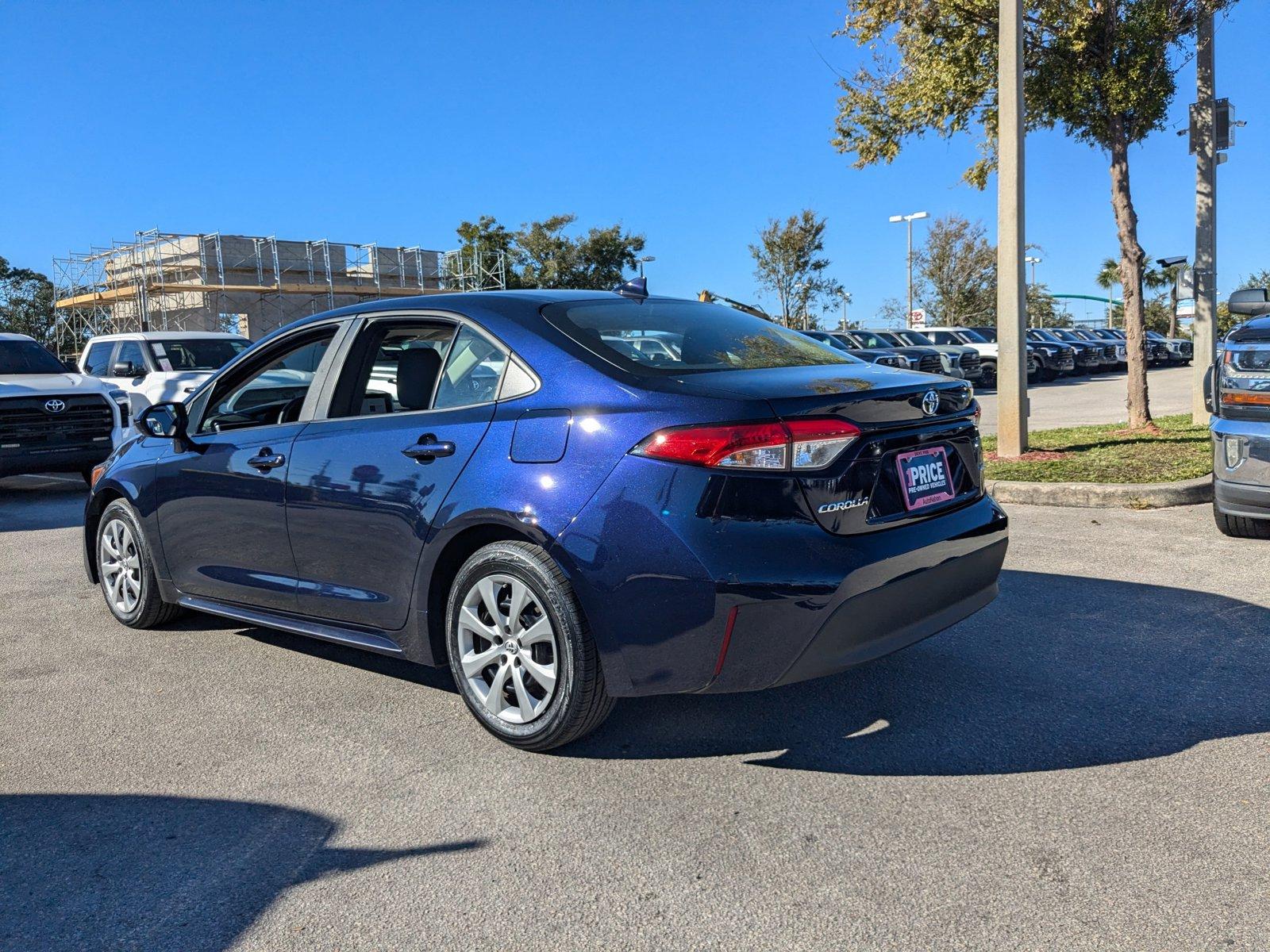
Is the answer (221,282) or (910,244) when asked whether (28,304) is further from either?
(910,244)

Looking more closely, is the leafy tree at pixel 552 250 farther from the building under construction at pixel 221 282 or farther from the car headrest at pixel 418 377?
the car headrest at pixel 418 377

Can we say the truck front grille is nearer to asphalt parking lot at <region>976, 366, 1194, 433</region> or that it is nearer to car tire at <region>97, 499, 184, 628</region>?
car tire at <region>97, 499, 184, 628</region>

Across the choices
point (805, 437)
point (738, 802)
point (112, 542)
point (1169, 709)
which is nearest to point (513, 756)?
point (738, 802)

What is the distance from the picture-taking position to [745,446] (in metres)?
3.33

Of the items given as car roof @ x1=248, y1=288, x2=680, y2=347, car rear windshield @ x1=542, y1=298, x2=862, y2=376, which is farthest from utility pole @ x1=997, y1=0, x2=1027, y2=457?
car roof @ x1=248, y1=288, x2=680, y2=347

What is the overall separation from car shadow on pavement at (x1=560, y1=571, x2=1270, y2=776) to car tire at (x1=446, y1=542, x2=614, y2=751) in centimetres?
23

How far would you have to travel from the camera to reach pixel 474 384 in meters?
3.99

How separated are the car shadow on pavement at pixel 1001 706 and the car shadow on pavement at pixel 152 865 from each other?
1.00 meters

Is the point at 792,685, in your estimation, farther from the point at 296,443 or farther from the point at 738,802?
the point at 296,443

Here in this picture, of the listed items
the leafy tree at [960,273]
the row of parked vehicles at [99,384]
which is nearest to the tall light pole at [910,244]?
the leafy tree at [960,273]

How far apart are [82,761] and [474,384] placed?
6.20 ft

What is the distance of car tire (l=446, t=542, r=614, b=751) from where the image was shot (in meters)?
3.55

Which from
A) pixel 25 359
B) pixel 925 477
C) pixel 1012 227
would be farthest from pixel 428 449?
pixel 25 359

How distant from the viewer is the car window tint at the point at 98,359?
15344mm
